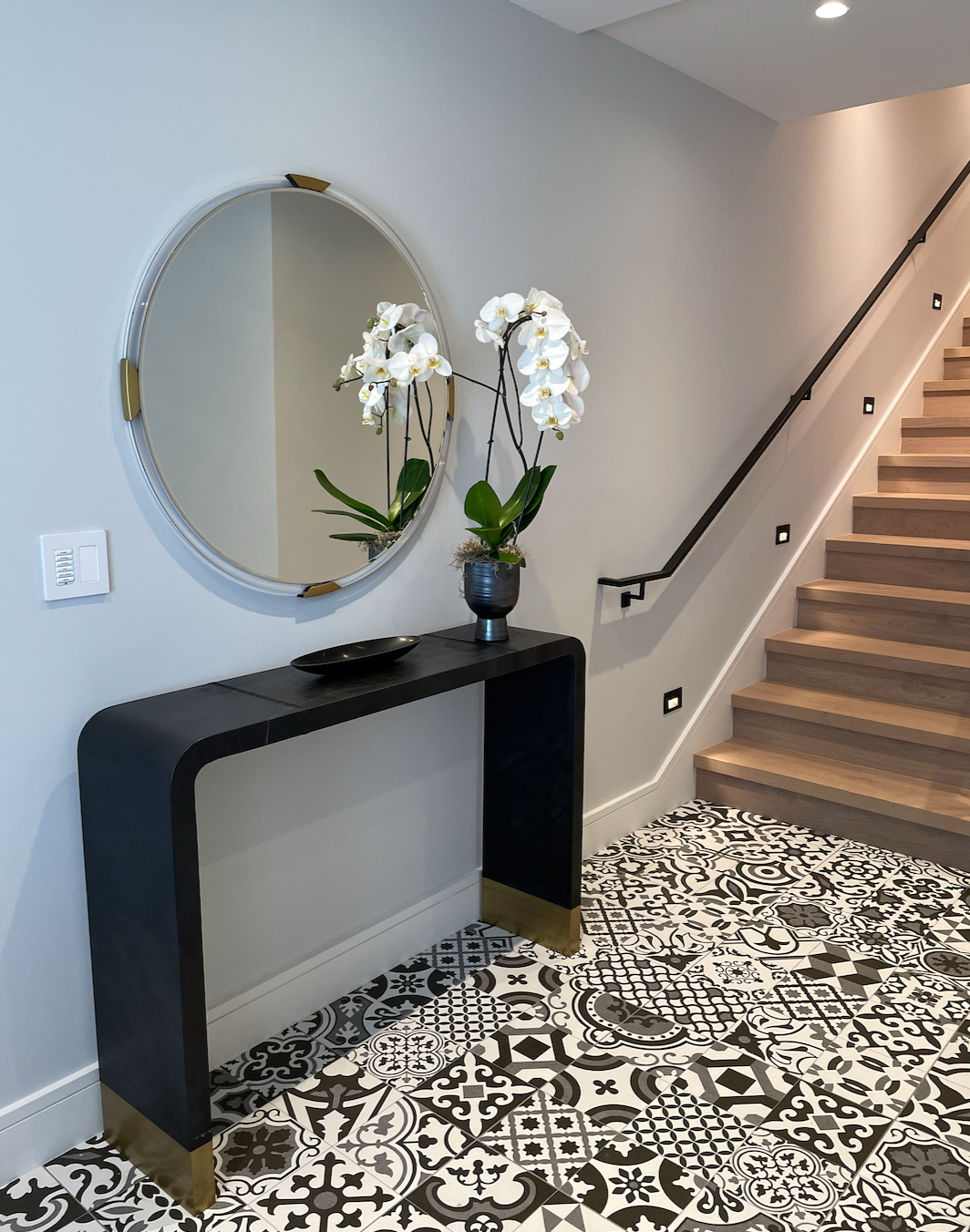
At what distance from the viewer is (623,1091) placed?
6.73 ft

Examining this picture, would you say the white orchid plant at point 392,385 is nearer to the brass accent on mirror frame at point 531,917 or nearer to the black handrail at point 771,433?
the black handrail at point 771,433

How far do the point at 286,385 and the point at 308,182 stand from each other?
0.42 m

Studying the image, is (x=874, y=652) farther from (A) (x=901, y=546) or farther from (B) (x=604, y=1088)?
(B) (x=604, y=1088)

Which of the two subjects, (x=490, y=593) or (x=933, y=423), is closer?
(x=490, y=593)

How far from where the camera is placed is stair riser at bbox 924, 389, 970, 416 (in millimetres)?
4977

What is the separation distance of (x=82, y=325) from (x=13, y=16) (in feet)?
1.58

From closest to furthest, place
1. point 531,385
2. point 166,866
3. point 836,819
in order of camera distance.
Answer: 1. point 166,866
2. point 531,385
3. point 836,819

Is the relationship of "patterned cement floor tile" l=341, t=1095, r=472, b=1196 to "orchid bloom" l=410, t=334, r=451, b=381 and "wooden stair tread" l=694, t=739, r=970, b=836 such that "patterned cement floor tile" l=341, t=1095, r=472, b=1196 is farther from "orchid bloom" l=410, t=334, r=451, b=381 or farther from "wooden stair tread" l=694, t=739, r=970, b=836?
"wooden stair tread" l=694, t=739, r=970, b=836

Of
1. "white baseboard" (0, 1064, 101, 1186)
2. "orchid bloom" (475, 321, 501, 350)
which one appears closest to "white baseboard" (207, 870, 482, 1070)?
"white baseboard" (0, 1064, 101, 1186)

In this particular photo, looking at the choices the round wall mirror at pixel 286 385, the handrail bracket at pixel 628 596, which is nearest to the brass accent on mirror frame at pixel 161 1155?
the round wall mirror at pixel 286 385

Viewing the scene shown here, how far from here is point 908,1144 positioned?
1.90m

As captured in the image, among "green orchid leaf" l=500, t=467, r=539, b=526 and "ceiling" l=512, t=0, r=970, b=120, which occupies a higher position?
"ceiling" l=512, t=0, r=970, b=120

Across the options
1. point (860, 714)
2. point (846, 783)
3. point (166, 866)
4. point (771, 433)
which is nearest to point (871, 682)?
point (860, 714)

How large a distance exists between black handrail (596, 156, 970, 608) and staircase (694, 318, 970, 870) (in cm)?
78
